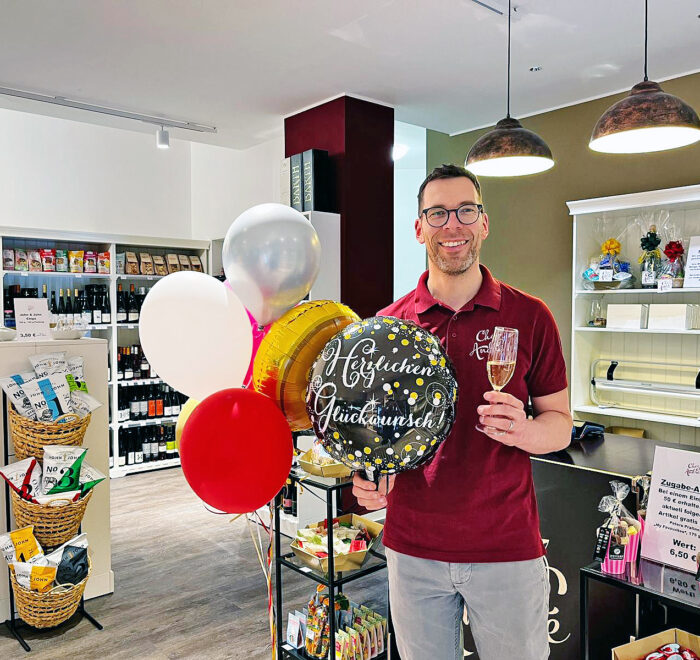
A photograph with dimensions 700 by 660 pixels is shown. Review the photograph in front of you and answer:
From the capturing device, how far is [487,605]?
4.58ft

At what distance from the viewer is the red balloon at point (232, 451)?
4.48 feet

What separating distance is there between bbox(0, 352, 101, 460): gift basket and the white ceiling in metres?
1.73

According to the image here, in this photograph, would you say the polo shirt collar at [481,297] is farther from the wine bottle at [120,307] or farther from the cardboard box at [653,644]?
the wine bottle at [120,307]

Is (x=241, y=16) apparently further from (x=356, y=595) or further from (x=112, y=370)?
(x=112, y=370)

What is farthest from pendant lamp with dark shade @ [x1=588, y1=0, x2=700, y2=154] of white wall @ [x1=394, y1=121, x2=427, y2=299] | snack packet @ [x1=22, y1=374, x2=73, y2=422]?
white wall @ [x1=394, y1=121, x2=427, y2=299]

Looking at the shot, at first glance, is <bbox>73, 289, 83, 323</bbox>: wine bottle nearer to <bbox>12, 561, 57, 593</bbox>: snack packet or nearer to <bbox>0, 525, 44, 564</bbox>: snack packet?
<bbox>0, 525, 44, 564</bbox>: snack packet

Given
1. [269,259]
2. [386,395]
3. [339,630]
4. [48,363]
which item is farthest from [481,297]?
[48,363]

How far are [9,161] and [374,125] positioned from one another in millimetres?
3503

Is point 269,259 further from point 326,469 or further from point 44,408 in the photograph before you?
point 44,408

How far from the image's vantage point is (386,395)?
1257mm

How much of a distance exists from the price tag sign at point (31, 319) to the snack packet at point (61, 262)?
8.04 ft

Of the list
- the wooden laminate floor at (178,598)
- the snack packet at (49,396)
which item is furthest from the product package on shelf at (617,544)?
the snack packet at (49,396)

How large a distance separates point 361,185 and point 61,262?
2989 mm

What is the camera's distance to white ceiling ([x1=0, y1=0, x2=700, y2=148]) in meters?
3.06
